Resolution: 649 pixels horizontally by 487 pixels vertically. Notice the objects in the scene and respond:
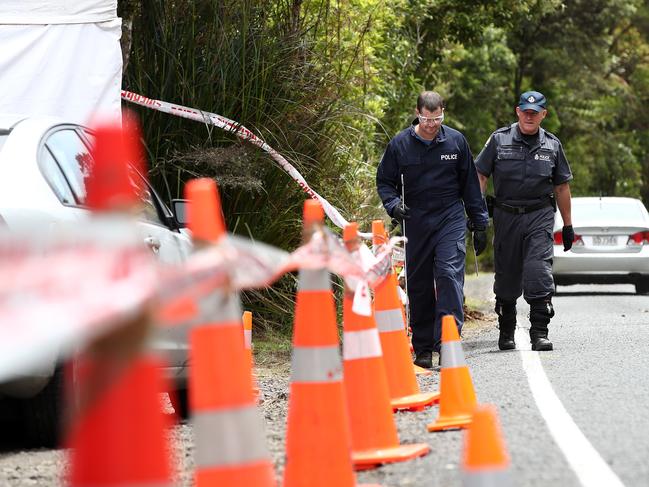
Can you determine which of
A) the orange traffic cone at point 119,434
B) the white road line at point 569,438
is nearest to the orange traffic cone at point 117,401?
the orange traffic cone at point 119,434

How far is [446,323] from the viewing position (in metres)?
6.92

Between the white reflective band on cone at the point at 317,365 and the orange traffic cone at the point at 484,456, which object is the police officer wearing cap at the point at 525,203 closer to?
the white reflective band on cone at the point at 317,365

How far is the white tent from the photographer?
37.4 feet

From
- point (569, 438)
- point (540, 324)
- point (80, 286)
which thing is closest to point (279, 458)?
point (569, 438)

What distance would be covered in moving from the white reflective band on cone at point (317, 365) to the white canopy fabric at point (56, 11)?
6.84 metres

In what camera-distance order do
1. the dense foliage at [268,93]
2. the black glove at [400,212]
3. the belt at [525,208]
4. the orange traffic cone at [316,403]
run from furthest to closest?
1. the dense foliage at [268,93]
2. the belt at [525,208]
3. the black glove at [400,212]
4. the orange traffic cone at [316,403]

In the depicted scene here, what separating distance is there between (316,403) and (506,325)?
6200 mm

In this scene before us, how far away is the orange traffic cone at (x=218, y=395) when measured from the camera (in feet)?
13.4

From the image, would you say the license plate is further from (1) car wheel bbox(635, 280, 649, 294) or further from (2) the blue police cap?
(2) the blue police cap

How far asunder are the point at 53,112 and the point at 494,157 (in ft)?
11.8

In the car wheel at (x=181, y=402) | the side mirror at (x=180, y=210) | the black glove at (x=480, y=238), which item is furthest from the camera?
the black glove at (x=480, y=238)

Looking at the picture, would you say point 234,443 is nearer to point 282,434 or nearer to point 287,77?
point 282,434

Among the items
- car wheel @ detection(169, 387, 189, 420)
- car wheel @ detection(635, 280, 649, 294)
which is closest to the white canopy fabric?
car wheel @ detection(169, 387, 189, 420)

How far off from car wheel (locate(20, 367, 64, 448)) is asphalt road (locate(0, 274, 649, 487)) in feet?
0.23
